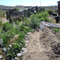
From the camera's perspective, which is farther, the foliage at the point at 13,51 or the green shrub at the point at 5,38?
the green shrub at the point at 5,38

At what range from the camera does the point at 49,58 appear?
421cm

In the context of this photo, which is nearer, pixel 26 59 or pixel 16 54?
pixel 26 59

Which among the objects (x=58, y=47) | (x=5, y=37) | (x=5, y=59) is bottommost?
(x=5, y=59)

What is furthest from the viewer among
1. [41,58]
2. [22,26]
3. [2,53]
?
[22,26]

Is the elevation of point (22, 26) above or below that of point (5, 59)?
above

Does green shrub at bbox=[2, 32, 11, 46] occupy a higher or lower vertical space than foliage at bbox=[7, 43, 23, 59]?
higher

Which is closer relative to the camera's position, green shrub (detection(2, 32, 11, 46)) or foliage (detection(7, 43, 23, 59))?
foliage (detection(7, 43, 23, 59))

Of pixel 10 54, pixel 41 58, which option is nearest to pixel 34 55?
pixel 41 58

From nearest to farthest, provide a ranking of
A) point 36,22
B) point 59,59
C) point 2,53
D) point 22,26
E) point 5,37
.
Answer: point 59,59, point 2,53, point 5,37, point 22,26, point 36,22

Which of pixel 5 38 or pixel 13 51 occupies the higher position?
pixel 5 38

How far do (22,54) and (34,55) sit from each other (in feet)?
2.09

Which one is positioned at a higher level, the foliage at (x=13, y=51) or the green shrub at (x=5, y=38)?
the green shrub at (x=5, y=38)

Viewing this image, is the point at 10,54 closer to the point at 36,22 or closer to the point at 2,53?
the point at 2,53

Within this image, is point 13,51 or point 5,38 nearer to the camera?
point 13,51
